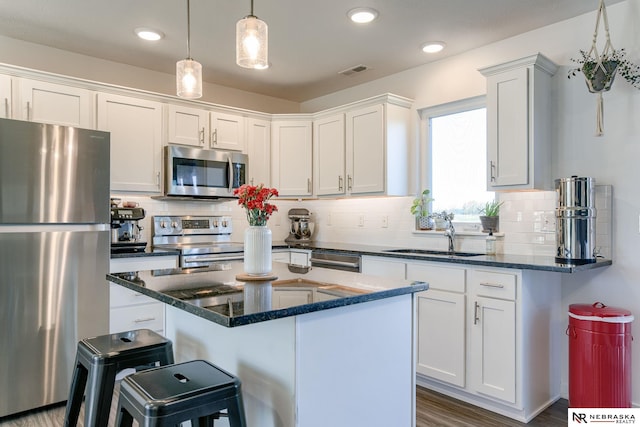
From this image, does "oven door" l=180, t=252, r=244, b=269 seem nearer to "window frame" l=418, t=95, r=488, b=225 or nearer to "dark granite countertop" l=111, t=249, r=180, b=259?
"dark granite countertop" l=111, t=249, r=180, b=259

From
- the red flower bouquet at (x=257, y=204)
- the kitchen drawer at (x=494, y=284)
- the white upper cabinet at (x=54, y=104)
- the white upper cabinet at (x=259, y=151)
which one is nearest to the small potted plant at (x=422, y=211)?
the kitchen drawer at (x=494, y=284)

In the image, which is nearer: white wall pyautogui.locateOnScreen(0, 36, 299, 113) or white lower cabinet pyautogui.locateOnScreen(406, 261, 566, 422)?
white lower cabinet pyautogui.locateOnScreen(406, 261, 566, 422)

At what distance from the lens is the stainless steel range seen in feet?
11.7

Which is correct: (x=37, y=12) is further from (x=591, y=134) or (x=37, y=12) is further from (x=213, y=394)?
(x=591, y=134)

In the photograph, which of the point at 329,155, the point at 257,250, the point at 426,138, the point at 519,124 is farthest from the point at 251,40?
the point at 329,155

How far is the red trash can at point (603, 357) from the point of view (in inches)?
92.1

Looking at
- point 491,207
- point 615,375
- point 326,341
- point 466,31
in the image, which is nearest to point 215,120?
point 466,31

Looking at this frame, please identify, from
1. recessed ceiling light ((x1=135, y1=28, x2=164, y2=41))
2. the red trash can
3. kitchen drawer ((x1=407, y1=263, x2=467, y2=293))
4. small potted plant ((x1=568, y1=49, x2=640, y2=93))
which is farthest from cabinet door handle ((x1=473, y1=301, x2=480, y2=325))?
recessed ceiling light ((x1=135, y1=28, x2=164, y2=41))

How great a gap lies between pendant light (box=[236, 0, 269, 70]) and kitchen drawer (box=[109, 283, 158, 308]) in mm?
2058

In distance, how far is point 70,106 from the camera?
10.5ft

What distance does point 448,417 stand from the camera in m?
2.59

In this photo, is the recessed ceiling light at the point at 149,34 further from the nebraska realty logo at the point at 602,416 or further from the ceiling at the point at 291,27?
the nebraska realty logo at the point at 602,416

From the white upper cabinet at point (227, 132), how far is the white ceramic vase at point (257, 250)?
2.35 meters

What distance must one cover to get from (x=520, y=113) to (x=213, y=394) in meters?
2.52
